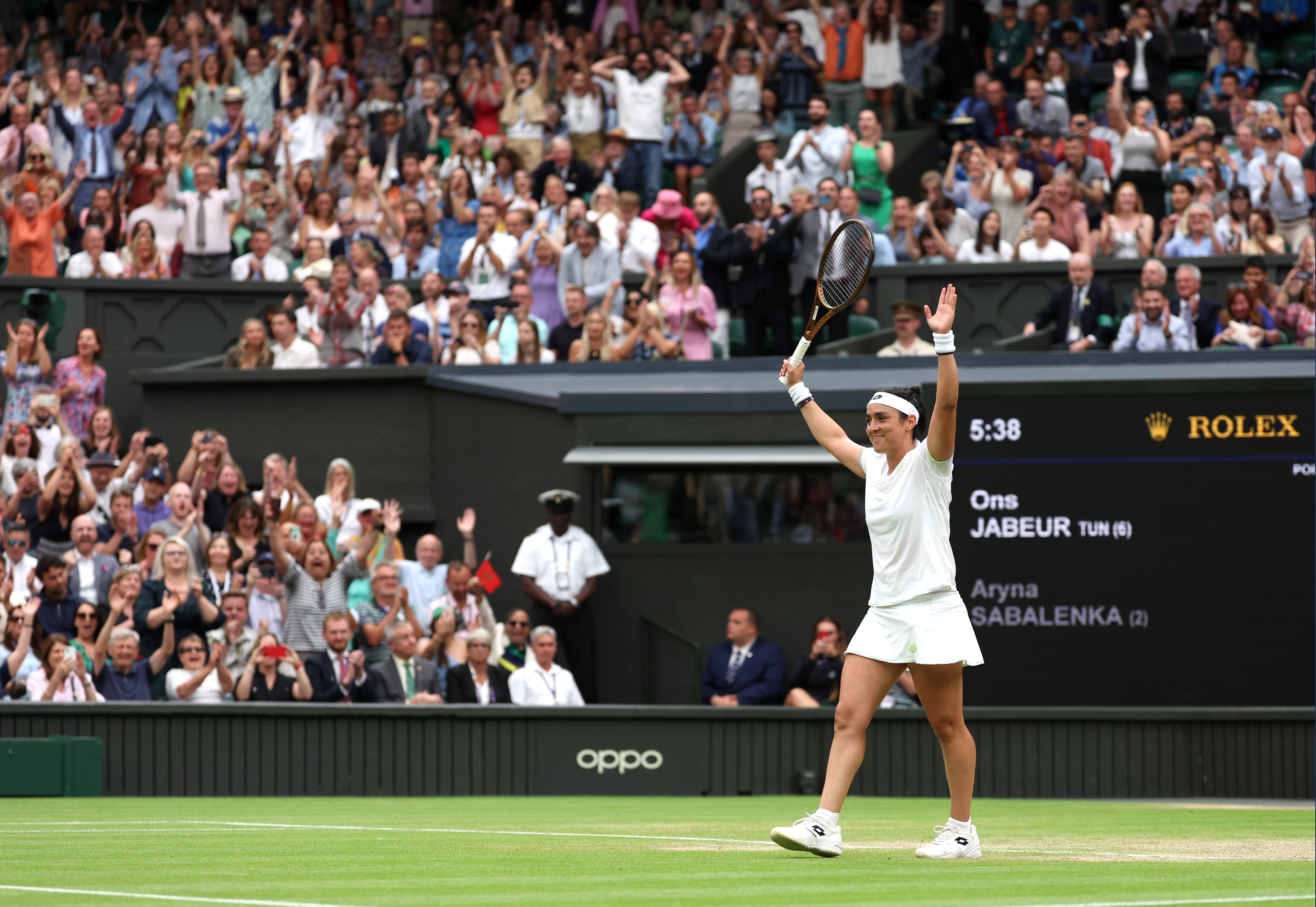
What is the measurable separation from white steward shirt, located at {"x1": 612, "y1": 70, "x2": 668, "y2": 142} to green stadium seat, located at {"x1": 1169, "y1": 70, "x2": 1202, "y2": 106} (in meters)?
5.95

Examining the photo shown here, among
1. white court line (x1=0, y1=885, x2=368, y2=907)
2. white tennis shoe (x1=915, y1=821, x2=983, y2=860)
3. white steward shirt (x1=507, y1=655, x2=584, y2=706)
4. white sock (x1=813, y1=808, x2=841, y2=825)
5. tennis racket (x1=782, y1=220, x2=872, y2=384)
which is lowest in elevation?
white steward shirt (x1=507, y1=655, x2=584, y2=706)

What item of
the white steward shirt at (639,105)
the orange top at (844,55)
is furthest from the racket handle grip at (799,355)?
the orange top at (844,55)

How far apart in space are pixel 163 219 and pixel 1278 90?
1266 centimetres

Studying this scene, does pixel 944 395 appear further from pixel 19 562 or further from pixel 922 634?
pixel 19 562

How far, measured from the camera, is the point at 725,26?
2248 centimetres

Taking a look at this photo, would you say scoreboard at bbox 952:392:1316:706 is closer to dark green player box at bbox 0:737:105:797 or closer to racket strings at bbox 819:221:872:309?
racket strings at bbox 819:221:872:309

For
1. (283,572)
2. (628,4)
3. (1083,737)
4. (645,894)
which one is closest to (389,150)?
(628,4)

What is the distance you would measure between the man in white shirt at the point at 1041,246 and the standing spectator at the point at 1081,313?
2.81 ft

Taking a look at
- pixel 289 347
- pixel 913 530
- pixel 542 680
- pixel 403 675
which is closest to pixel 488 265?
pixel 289 347

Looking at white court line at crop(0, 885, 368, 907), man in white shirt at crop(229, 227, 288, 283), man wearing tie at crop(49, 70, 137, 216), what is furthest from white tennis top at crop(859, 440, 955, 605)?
man wearing tie at crop(49, 70, 137, 216)

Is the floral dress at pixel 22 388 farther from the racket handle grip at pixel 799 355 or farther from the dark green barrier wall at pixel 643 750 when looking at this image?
the racket handle grip at pixel 799 355

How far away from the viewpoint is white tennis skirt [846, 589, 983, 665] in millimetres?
6930

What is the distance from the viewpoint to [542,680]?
47.5 ft

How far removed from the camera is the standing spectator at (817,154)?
765 inches
